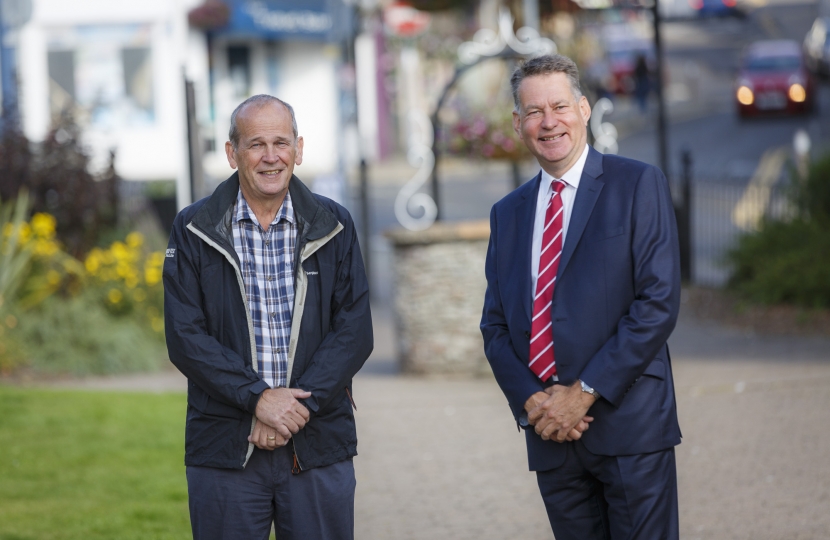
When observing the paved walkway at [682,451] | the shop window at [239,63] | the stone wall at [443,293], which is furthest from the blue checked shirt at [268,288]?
the shop window at [239,63]

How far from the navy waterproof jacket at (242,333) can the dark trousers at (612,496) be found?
71 cm

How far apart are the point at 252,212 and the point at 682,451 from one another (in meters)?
3.87

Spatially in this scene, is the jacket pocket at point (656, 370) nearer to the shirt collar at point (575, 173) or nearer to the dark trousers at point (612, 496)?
the dark trousers at point (612, 496)

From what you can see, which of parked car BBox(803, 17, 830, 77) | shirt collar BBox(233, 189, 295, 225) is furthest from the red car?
shirt collar BBox(233, 189, 295, 225)

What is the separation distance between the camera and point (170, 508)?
596 cm

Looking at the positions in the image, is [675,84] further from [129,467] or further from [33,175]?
[129,467]

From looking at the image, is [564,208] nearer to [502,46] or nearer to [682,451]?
[682,451]

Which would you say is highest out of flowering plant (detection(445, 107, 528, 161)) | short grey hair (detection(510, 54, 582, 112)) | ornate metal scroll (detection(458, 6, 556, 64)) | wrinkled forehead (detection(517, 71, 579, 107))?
ornate metal scroll (detection(458, 6, 556, 64))

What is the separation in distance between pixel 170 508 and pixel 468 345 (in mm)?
3807

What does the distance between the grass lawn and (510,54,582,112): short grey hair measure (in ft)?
9.67

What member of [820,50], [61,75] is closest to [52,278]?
[61,75]

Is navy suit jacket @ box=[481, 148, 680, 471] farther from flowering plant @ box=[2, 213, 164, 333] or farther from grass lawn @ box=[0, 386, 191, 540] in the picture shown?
flowering plant @ box=[2, 213, 164, 333]

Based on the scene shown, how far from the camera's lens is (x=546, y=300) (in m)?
3.74

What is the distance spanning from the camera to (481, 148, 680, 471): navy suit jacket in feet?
11.6
